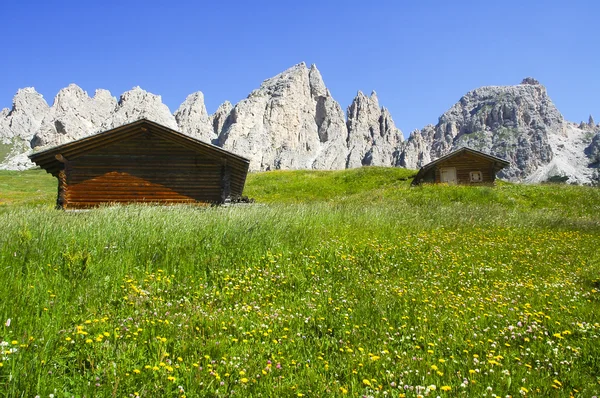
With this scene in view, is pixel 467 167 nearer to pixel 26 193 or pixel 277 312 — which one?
pixel 277 312

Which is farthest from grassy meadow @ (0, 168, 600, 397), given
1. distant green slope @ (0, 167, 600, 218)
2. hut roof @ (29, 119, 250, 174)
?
distant green slope @ (0, 167, 600, 218)

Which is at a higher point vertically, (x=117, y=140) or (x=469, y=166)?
(x=469, y=166)

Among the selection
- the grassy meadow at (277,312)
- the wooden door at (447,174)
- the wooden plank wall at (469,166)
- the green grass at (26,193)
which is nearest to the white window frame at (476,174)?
the wooden plank wall at (469,166)

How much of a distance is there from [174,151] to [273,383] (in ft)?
59.5

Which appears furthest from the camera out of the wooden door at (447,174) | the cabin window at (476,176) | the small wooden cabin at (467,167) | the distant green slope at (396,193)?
the wooden door at (447,174)

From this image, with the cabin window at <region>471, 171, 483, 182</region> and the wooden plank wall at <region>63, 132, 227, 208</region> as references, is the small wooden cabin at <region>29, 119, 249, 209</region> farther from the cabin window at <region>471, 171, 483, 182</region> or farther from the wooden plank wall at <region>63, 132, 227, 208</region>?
the cabin window at <region>471, 171, 483, 182</region>

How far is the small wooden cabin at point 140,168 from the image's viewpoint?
1886 cm

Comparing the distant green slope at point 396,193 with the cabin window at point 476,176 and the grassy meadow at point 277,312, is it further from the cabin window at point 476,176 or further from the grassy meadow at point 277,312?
the grassy meadow at point 277,312

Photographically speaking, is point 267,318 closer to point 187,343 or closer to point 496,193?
point 187,343

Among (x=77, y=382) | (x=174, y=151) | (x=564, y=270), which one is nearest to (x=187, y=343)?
(x=77, y=382)

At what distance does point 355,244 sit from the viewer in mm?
9719

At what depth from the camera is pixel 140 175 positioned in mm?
19484

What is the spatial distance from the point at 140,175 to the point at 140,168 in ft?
1.29

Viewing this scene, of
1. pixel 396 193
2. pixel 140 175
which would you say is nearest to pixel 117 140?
pixel 140 175
